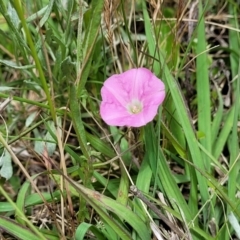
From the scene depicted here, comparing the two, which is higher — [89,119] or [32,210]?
[89,119]

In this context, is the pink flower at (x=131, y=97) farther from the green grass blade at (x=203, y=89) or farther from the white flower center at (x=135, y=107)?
the green grass blade at (x=203, y=89)

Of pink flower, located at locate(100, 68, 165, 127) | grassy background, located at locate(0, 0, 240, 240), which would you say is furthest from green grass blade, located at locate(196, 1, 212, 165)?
pink flower, located at locate(100, 68, 165, 127)

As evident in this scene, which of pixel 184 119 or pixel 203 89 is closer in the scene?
pixel 184 119

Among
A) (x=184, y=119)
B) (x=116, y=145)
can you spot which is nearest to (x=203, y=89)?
(x=184, y=119)

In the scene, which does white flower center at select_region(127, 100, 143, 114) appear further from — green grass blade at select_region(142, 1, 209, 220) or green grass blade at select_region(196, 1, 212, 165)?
green grass blade at select_region(196, 1, 212, 165)

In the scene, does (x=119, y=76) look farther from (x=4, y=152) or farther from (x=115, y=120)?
(x=4, y=152)

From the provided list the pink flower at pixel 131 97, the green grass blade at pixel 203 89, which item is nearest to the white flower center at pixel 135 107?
the pink flower at pixel 131 97

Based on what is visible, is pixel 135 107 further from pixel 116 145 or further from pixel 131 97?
pixel 116 145

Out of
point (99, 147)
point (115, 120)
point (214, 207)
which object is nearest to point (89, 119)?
point (99, 147)
